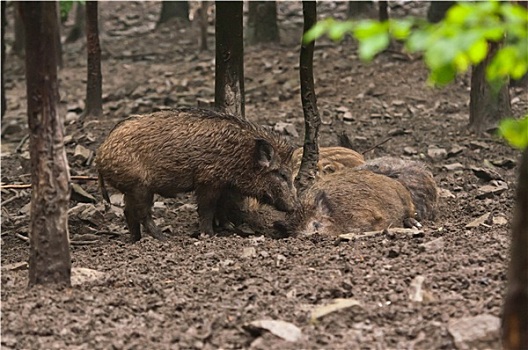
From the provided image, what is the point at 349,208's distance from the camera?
814 centimetres

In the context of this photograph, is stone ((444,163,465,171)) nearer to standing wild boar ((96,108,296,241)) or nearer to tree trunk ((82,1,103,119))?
standing wild boar ((96,108,296,241))

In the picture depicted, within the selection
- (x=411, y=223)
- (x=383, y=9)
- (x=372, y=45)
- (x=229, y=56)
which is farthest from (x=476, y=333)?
(x=383, y=9)

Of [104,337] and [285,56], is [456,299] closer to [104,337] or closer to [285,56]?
[104,337]

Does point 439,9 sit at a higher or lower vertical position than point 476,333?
lower

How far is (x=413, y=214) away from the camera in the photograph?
8648mm

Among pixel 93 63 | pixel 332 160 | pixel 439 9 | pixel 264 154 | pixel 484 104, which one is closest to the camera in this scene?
pixel 264 154

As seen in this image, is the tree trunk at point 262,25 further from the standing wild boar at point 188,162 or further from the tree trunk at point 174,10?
the standing wild boar at point 188,162

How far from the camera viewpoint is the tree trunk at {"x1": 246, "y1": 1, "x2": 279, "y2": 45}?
1959 cm

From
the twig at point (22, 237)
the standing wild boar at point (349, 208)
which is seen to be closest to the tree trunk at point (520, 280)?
the standing wild boar at point (349, 208)

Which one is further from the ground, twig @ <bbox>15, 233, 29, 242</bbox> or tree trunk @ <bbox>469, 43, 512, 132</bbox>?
tree trunk @ <bbox>469, 43, 512, 132</bbox>

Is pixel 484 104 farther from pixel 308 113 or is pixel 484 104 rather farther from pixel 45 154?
pixel 45 154

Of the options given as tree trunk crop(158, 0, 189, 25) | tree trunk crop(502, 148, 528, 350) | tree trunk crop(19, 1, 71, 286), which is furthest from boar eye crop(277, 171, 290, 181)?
tree trunk crop(158, 0, 189, 25)

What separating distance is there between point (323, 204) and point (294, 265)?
1.88 meters

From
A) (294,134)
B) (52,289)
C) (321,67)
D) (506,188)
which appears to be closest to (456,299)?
(52,289)
